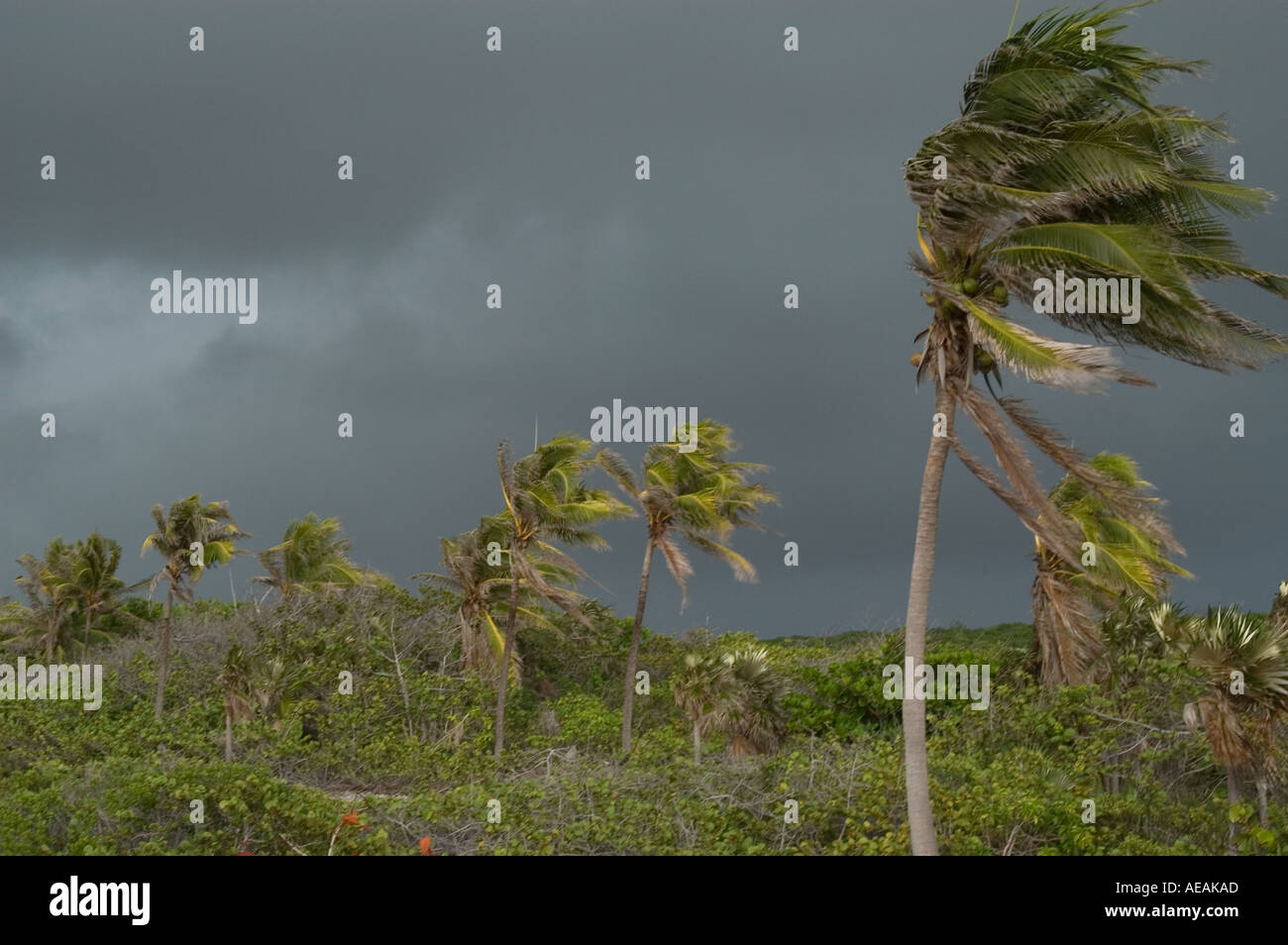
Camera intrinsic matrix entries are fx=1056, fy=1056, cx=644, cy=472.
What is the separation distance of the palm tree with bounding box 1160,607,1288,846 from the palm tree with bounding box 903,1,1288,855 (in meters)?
4.47

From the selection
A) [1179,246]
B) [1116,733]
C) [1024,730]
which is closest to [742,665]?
[1024,730]

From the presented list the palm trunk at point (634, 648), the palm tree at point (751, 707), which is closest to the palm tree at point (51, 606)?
the palm trunk at point (634, 648)

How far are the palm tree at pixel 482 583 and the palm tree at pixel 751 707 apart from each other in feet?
32.1

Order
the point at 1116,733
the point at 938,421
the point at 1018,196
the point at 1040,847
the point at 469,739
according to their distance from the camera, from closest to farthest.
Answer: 1. the point at 1018,196
2. the point at 938,421
3. the point at 1040,847
4. the point at 1116,733
5. the point at 469,739

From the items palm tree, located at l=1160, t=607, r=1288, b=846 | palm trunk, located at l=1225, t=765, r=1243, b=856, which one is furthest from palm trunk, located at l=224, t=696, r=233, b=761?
palm trunk, located at l=1225, t=765, r=1243, b=856

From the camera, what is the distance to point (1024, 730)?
68.3 feet

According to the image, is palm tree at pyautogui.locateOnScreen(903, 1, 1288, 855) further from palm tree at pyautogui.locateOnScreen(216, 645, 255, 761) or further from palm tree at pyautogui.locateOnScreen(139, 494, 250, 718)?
palm tree at pyautogui.locateOnScreen(139, 494, 250, 718)

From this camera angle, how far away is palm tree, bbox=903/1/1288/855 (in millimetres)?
12109

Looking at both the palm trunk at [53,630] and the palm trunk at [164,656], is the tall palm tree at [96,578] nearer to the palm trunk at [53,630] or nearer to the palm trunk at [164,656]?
the palm trunk at [53,630]

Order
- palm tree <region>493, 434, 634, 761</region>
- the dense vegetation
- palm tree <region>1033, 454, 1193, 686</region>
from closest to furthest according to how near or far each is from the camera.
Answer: the dense vegetation < palm tree <region>1033, 454, 1193, 686</region> < palm tree <region>493, 434, 634, 761</region>

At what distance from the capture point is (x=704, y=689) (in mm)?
23266

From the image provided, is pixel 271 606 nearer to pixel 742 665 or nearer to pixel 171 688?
pixel 171 688

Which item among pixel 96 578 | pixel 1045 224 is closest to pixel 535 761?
pixel 1045 224
